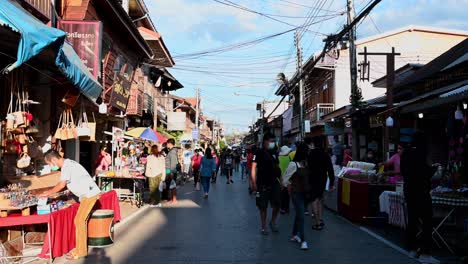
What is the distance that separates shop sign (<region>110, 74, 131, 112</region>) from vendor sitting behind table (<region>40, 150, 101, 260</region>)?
860 cm

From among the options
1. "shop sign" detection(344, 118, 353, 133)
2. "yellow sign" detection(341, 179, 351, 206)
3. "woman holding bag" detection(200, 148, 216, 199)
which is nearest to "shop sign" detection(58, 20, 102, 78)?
"yellow sign" detection(341, 179, 351, 206)

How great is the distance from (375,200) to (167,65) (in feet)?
63.4

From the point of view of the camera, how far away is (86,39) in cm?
1219

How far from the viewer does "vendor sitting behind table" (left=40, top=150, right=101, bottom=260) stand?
24.8 feet

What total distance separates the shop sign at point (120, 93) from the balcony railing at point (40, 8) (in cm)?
541

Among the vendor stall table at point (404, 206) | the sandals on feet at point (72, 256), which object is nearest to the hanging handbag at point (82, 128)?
the sandals on feet at point (72, 256)

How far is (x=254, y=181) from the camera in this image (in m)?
9.90

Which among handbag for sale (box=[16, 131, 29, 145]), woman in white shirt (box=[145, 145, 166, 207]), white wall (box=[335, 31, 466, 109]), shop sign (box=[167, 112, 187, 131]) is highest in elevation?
white wall (box=[335, 31, 466, 109])

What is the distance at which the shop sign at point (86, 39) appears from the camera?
39.9 feet

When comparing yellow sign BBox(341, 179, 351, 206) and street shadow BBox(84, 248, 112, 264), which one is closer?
street shadow BBox(84, 248, 112, 264)

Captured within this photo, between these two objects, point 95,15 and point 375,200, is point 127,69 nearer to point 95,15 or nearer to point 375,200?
point 95,15

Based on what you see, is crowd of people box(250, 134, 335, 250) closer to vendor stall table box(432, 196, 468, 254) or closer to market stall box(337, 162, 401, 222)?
market stall box(337, 162, 401, 222)

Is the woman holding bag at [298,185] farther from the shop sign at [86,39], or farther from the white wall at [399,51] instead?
the white wall at [399,51]

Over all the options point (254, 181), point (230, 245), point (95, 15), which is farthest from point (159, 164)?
point (230, 245)
